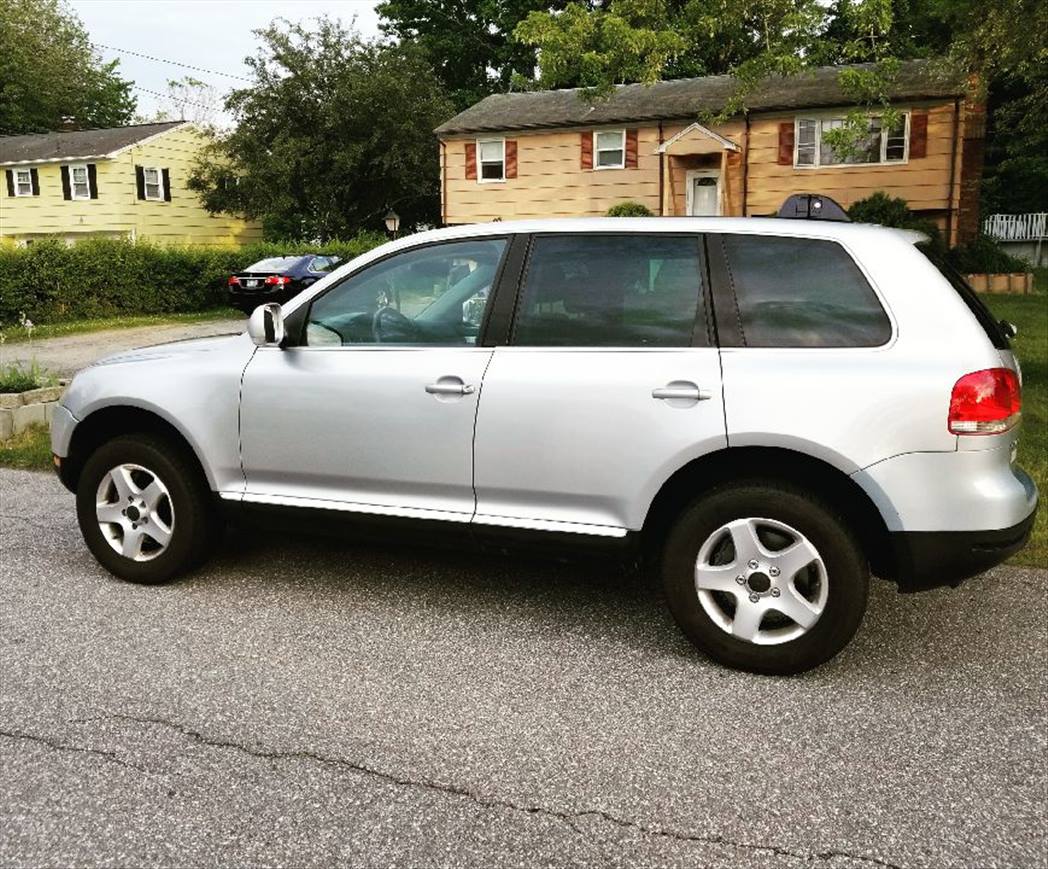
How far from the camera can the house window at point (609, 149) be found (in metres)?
26.1

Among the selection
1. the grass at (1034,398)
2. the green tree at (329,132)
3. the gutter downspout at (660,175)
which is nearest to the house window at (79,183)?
the green tree at (329,132)

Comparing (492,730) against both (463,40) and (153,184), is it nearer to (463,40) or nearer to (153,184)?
(153,184)

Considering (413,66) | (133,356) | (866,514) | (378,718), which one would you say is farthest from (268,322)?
(413,66)

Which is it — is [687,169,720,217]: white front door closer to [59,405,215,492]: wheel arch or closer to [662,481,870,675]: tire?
[59,405,215,492]: wheel arch

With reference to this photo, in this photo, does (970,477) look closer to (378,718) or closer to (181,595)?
(378,718)

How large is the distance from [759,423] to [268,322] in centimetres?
217

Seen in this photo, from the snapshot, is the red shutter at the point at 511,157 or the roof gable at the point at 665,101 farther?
the red shutter at the point at 511,157

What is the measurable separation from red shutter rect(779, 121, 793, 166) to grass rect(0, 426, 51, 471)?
2094cm

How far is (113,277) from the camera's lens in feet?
72.4

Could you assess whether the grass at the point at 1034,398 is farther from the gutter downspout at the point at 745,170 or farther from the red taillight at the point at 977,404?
the gutter downspout at the point at 745,170

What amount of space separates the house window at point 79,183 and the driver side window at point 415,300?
33988 millimetres

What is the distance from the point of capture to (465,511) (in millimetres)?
3881

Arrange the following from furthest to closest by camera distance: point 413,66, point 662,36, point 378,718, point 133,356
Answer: point 413,66 < point 662,36 < point 133,356 < point 378,718

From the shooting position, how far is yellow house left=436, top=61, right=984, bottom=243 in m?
23.3
